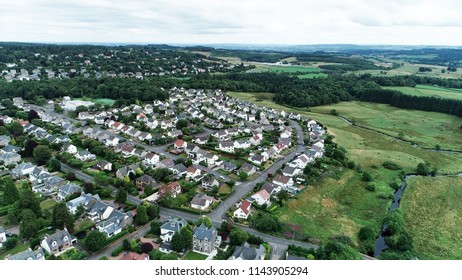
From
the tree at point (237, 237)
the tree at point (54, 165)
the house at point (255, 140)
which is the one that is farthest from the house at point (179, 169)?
the house at point (255, 140)

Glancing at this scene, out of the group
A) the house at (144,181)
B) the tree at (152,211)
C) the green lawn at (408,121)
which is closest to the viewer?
the tree at (152,211)

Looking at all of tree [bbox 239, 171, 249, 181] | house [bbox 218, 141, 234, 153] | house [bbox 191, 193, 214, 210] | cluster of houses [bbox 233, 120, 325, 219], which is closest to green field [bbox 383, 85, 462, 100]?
cluster of houses [bbox 233, 120, 325, 219]

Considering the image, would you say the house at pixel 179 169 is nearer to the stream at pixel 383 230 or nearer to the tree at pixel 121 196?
the tree at pixel 121 196

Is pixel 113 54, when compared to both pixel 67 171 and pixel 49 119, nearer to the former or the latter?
pixel 49 119

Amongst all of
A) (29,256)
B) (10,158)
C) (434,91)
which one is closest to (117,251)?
(29,256)

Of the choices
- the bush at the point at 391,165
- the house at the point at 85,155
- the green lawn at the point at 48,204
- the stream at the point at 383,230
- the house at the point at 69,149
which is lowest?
the stream at the point at 383,230

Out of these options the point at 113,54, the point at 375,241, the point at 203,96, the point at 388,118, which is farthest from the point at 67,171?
the point at 113,54
